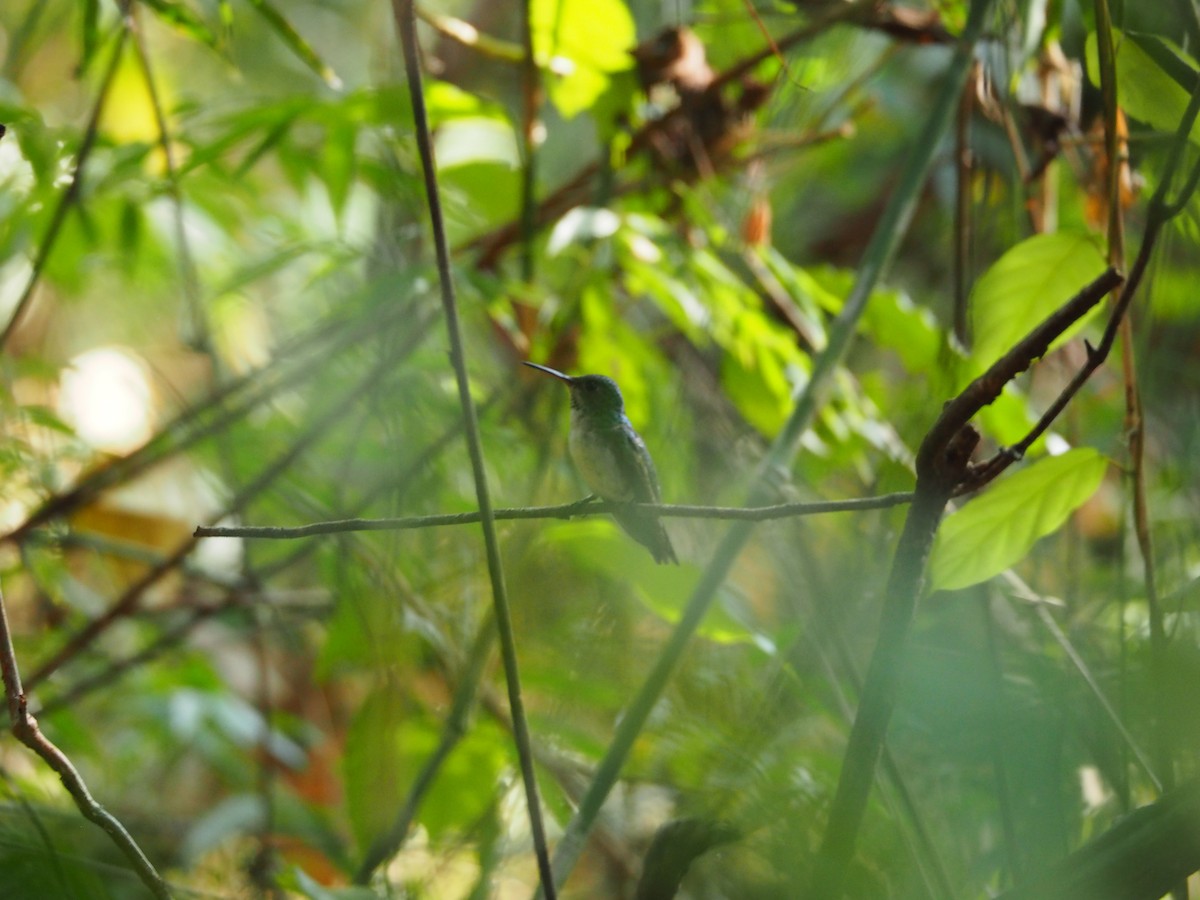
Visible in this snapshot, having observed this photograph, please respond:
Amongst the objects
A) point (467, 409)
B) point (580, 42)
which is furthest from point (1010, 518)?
point (580, 42)

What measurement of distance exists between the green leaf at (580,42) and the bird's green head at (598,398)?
1.83 ft

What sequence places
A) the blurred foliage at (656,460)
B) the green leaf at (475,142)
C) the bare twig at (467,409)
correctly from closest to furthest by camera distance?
1. the bare twig at (467,409)
2. the blurred foliage at (656,460)
3. the green leaf at (475,142)

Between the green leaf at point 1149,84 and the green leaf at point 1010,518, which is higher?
the green leaf at point 1149,84

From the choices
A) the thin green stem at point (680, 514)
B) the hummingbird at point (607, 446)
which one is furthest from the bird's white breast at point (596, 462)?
the thin green stem at point (680, 514)

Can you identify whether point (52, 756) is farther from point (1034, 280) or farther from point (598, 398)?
point (598, 398)

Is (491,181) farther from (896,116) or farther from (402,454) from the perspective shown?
(896,116)

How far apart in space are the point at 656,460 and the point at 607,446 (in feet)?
0.43

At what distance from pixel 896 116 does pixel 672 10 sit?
127 cm

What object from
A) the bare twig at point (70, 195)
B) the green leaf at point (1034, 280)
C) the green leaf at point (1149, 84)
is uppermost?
the bare twig at point (70, 195)

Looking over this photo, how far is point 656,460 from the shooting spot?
241cm

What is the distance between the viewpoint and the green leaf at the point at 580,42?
6.16ft

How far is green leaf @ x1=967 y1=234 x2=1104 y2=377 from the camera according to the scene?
126 cm

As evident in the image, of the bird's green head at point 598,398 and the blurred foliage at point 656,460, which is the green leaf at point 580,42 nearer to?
the blurred foliage at point 656,460

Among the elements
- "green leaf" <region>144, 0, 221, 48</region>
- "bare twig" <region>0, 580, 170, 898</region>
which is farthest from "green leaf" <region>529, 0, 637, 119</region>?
"bare twig" <region>0, 580, 170, 898</region>
